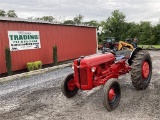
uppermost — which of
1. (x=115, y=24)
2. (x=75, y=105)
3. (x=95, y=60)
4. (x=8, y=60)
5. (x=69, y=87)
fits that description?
(x=115, y=24)

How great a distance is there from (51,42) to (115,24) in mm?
28183

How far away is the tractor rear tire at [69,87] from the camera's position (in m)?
5.45

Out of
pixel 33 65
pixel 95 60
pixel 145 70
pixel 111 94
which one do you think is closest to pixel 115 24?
pixel 33 65

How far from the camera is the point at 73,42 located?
14.7 metres

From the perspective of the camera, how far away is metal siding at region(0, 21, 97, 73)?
10.3 m

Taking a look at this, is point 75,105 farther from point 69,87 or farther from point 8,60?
point 8,60

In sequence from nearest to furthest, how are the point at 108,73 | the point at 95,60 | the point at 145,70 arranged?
the point at 95,60 < the point at 108,73 < the point at 145,70

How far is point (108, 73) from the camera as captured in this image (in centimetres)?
520

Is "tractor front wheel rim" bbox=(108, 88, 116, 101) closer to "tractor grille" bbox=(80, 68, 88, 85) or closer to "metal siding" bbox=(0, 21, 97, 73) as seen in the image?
"tractor grille" bbox=(80, 68, 88, 85)

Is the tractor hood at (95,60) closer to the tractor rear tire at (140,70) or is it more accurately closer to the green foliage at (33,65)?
the tractor rear tire at (140,70)

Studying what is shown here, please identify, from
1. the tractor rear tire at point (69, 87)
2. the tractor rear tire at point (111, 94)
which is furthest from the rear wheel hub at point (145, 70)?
the tractor rear tire at point (69, 87)

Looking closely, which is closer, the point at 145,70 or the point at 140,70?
the point at 140,70

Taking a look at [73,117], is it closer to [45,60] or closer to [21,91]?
[21,91]

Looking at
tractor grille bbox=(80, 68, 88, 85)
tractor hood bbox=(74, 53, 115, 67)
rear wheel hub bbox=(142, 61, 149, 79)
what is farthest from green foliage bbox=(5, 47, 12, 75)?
rear wheel hub bbox=(142, 61, 149, 79)
